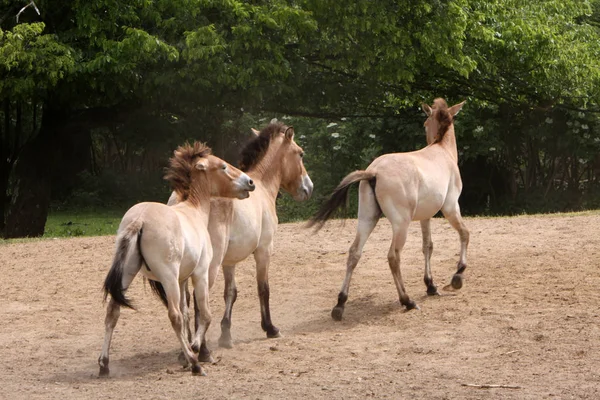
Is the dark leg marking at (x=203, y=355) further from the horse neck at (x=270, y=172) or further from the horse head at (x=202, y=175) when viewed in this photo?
the horse neck at (x=270, y=172)

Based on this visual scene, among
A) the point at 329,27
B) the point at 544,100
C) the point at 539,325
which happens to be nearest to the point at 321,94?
the point at 329,27

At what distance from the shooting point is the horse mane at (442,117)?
10.5 meters

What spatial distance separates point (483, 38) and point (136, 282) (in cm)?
826

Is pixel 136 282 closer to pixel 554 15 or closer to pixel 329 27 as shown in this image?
pixel 329 27

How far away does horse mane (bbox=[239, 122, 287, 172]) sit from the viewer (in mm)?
8711

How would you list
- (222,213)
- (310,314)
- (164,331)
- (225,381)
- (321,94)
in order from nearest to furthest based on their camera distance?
(225,381) < (222,213) < (164,331) < (310,314) < (321,94)

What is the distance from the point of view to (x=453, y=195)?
397 inches

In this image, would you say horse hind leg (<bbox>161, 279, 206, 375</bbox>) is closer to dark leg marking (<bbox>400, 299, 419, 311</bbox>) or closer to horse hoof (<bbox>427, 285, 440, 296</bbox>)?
dark leg marking (<bbox>400, 299, 419, 311</bbox>)

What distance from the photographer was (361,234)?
9.08 m

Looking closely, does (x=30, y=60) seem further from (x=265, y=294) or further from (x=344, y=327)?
(x=344, y=327)

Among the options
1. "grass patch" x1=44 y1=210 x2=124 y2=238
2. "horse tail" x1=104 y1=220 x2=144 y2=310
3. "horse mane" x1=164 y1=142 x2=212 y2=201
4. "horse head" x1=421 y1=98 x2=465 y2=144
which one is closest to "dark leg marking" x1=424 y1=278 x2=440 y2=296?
A: "horse head" x1=421 y1=98 x2=465 y2=144

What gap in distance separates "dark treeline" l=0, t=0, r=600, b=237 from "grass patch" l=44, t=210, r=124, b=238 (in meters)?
1.10

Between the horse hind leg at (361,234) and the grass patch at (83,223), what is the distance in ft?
30.4

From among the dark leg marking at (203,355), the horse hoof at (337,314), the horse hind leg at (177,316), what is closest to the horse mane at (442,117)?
the horse hoof at (337,314)
